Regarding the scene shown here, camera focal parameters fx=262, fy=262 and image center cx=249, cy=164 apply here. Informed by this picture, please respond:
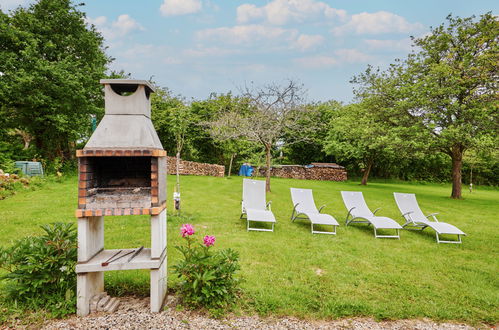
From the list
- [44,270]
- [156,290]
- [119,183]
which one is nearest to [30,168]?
[119,183]

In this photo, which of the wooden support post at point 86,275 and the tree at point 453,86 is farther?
the tree at point 453,86

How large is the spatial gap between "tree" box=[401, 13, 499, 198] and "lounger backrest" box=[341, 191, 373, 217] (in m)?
7.20

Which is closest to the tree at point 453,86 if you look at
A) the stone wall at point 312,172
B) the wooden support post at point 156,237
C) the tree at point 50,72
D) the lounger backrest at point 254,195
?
the lounger backrest at point 254,195

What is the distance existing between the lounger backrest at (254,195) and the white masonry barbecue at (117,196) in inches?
173

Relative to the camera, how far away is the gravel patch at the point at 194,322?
2.60 m

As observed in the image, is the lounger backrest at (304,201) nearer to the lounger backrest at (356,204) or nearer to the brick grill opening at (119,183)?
the lounger backrest at (356,204)

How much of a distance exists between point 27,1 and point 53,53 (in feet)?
10.3

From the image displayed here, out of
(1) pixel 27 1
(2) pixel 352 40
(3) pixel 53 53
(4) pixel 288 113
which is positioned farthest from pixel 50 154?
(2) pixel 352 40

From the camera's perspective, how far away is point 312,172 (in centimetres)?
2369

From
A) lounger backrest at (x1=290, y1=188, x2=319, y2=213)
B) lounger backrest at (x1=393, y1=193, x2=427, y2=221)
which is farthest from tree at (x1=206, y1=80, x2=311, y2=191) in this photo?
lounger backrest at (x1=393, y1=193, x2=427, y2=221)

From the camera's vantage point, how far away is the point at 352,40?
16.2 metres

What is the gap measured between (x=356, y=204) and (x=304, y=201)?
1466 mm

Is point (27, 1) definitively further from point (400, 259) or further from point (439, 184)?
point (439, 184)

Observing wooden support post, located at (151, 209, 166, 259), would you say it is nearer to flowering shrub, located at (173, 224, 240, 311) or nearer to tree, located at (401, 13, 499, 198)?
flowering shrub, located at (173, 224, 240, 311)
